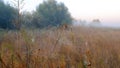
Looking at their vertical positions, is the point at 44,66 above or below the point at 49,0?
below

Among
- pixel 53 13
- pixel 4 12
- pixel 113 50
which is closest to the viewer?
pixel 113 50

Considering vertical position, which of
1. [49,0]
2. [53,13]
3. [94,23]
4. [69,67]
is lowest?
[69,67]

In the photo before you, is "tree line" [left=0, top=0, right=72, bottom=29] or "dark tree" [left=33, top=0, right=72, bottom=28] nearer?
"tree line" [left=0, top=0, right=72, bottom=29]

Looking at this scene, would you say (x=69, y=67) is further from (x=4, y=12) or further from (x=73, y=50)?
(x=4, y=12)

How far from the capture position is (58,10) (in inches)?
647

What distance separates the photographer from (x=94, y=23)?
43.2 ft

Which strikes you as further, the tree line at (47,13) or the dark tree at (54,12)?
the dark tree at (54,12)

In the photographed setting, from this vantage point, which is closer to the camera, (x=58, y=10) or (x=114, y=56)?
(x=114, y=56)

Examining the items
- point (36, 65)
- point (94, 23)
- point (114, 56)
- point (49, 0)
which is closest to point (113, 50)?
point (114, 56)

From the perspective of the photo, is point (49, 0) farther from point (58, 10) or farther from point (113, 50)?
point (113, 50)

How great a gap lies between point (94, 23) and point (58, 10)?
13.1 feet

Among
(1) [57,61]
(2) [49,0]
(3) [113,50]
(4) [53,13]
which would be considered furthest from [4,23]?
(1) [57,61]

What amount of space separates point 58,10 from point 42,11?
1178mm

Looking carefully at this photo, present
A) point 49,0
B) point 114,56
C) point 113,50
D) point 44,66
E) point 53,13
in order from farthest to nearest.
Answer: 1. point 49,0
2. point 53,13
3. point 113,50
4. point 114,56
5. point 44,66
